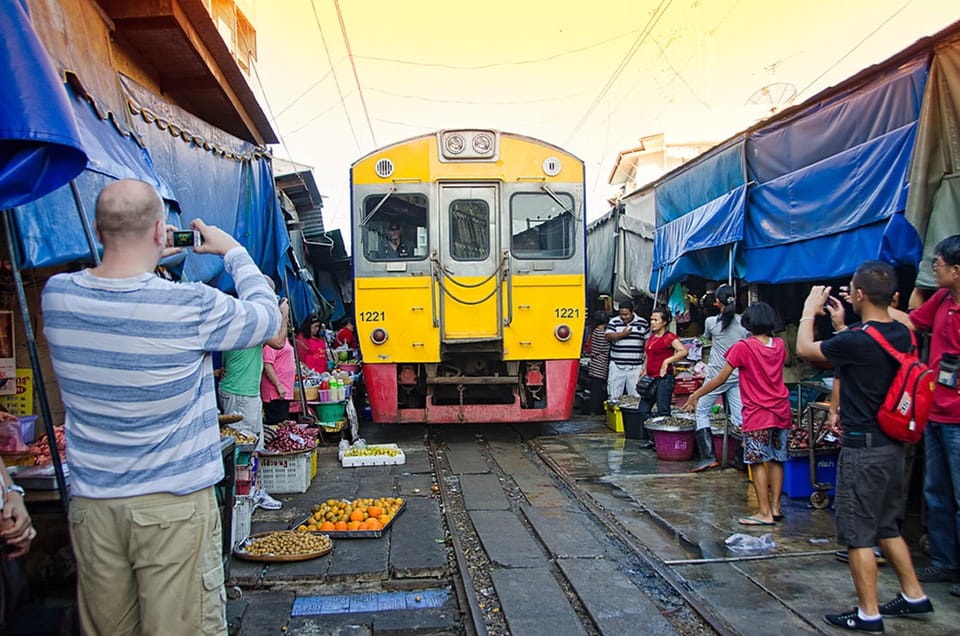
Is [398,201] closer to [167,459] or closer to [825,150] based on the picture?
[825,150]

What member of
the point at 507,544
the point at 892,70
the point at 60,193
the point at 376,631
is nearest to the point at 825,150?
the point at 892,70

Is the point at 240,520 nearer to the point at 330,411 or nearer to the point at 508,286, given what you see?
the point at 330,411

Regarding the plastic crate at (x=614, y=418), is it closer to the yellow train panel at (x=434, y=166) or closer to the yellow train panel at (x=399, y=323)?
the yellow train panel at (x=399, y=323)

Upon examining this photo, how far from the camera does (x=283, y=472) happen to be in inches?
256

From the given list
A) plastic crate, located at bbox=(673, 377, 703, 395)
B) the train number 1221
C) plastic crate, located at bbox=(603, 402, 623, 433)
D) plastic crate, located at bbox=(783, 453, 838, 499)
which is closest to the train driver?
the train number 1221

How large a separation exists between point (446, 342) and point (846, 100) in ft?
16.3

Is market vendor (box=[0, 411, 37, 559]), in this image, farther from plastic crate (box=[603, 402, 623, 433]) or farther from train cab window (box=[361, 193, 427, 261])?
plastic crate (box=[603, 402, 623, 433])

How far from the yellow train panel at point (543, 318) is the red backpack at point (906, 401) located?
5.27 meters

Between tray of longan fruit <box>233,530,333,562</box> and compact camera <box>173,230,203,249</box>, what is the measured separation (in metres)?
2.87

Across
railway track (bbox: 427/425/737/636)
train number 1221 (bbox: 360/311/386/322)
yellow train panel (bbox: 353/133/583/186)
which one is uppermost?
yellow train panel (bbox: 353/133/583/186)

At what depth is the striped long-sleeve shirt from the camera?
2082 millimetres

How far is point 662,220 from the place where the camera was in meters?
10.4

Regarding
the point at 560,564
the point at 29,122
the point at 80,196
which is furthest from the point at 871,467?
the point at 80,196

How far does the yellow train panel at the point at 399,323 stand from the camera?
872 centimetres
